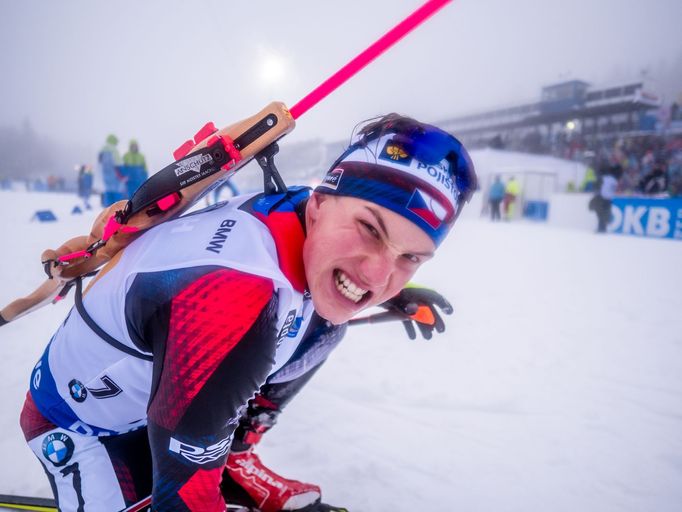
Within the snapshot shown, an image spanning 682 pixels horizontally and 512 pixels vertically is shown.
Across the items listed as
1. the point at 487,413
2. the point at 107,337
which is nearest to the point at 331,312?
the point at 107,337

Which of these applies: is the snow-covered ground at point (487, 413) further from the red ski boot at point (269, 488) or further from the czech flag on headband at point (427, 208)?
the czech flag on headband at point (427, 208)

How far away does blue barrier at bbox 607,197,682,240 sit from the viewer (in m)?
10.2

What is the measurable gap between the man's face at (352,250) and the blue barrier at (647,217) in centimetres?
1249

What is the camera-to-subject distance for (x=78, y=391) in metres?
1.10

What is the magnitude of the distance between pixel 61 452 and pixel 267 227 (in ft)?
2.83

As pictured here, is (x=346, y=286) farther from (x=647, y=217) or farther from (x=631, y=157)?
(x=631, y=157)

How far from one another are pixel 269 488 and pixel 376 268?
1.03m

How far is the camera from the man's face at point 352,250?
3.41ft

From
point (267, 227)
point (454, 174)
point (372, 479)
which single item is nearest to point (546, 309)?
point (372, 479)

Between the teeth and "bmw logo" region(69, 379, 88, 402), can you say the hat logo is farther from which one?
"bmw logo" region(69, 379, 88, 402)

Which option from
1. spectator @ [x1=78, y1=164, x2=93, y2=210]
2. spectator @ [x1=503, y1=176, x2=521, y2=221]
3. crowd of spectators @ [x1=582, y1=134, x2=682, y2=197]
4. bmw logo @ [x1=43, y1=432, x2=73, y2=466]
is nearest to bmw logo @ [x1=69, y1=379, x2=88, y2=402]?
bmw logo @ [x1=43, y1=432, x2=73, y2=466]

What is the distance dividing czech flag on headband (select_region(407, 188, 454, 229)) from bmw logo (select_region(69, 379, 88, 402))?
1043 mm

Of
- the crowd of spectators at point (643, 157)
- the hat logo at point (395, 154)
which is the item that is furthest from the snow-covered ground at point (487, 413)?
the crowd of spectators at point (643, 157)

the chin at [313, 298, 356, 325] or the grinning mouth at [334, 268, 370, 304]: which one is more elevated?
the grinning mouth at [334, 268, 370, 304]
